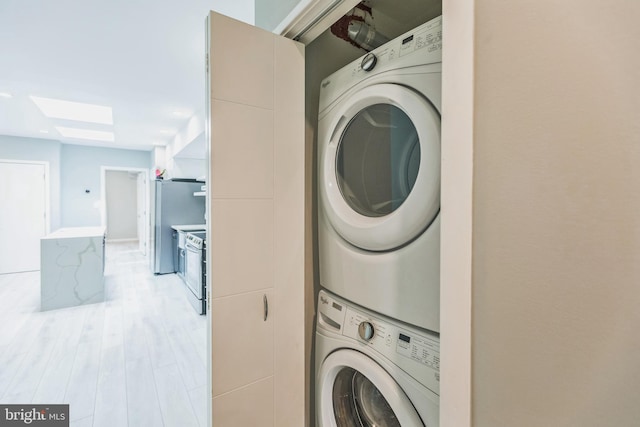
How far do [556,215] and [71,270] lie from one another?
457 centimetres

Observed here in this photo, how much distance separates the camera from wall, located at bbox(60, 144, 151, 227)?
596 cm

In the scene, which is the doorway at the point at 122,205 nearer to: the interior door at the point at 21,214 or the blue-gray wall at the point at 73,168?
the blue-gray wall at the point at 73,168

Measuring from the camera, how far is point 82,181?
20.2 ft

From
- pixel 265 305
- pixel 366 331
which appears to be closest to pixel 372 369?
pixel 366 331

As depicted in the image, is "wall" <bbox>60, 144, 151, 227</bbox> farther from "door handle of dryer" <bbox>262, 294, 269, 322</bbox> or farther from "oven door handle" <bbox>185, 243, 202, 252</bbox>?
"door handle of dryer" <bbox>262, 294, 269, 322</bbox>

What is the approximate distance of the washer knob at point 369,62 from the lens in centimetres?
89

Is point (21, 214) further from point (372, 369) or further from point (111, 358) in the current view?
point (372, 369)

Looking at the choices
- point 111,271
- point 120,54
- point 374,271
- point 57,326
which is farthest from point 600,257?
point 111,271

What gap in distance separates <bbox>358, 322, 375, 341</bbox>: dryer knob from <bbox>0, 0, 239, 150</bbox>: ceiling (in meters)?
2.05

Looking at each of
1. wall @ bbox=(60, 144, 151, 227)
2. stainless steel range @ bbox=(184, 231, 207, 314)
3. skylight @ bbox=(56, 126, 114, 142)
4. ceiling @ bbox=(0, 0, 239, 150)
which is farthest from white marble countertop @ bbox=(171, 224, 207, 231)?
wall @ bbox=(60, 144, 151, 227)

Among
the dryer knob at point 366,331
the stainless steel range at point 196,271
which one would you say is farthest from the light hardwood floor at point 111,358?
the dryer knob at point 366,331

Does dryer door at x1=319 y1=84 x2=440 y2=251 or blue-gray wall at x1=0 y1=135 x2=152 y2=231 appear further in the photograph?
blue-gray wall at x1=0 y1=135 x2=152 y2=231

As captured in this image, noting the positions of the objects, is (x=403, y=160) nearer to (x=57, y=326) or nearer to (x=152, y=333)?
(x=152, y=333)

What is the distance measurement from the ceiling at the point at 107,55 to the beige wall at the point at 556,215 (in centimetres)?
197
